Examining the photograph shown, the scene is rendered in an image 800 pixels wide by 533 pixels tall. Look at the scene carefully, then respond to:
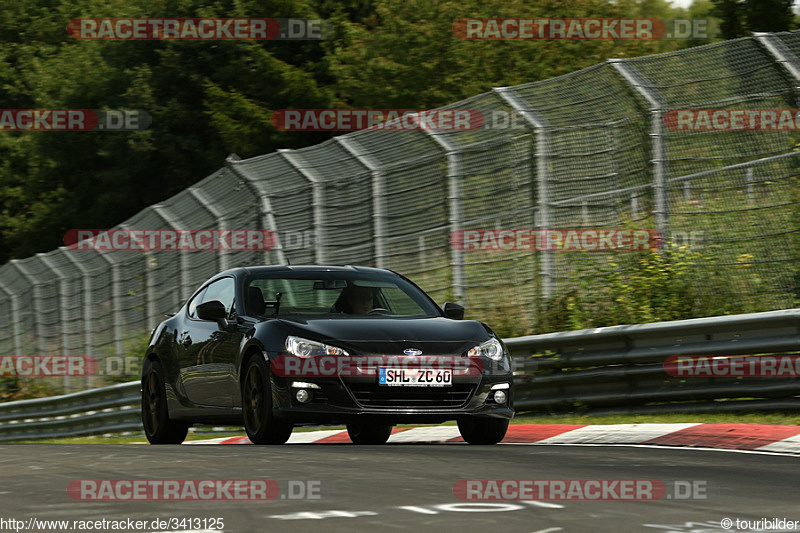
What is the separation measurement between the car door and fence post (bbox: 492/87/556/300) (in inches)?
146

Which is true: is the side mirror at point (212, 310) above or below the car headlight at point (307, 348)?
above

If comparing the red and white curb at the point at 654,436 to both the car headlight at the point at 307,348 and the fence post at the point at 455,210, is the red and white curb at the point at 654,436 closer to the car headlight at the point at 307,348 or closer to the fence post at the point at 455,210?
the car headlight at the point at 307,348

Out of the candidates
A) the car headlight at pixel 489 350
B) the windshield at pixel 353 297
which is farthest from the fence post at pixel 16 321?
the car headlight at pixel 489 350

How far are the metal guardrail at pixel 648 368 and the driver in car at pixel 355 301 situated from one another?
2.02 m

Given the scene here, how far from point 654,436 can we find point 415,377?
1809mm

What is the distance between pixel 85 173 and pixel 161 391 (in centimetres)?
4034

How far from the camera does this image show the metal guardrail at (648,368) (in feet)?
35.8

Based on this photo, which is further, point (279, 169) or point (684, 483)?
point (279, 169)

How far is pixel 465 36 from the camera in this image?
3872 centimetres

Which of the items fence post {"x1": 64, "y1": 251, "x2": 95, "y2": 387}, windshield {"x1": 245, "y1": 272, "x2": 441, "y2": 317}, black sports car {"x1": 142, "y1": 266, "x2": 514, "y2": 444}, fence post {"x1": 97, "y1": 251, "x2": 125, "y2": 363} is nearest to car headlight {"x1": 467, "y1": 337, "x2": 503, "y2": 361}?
black sports car {"x1": 142, "y1": 266, "x2": 514, "y2": 444}

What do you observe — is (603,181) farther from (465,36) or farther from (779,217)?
(465,36)

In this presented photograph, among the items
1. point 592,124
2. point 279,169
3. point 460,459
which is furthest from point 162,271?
point 460,459

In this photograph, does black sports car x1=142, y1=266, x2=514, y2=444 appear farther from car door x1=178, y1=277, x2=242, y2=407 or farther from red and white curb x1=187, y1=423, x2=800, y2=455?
red and white curb x1=187, y1=423, x2=800, y2=455

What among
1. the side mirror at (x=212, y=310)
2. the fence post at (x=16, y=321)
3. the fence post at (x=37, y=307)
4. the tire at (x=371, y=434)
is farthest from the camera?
the fence post at (x=16, y=321)
